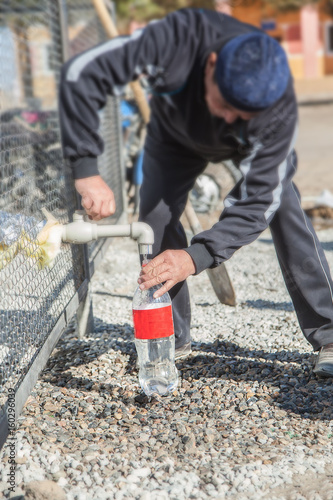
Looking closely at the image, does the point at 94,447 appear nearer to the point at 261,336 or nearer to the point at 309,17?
the point at 261,336

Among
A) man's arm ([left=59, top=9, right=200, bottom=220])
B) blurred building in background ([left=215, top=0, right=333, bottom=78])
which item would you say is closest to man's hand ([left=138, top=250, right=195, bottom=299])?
man's arm ([left=59, top=9, right=200, bottom=220])

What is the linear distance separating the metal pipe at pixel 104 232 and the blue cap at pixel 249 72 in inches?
30.4

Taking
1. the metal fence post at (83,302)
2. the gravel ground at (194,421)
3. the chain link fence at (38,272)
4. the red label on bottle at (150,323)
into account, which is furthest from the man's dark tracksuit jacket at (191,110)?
the metal fence post at (83,302)

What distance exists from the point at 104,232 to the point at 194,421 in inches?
36.8

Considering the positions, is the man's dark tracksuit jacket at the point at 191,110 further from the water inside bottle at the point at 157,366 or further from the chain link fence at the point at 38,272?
the water inside bottle at the point at 157,366

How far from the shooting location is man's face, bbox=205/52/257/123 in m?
2.23

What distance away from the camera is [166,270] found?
8.13ft

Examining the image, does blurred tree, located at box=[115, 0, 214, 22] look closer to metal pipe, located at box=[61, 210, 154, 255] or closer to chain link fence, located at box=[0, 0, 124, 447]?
chain link fence, located at box=[0, 0, 124, 447]

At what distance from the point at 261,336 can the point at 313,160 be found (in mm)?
8604

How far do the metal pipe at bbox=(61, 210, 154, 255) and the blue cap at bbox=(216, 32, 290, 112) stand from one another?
2.53ft

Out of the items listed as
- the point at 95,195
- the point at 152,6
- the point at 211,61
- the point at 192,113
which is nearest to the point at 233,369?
the point at 95,195

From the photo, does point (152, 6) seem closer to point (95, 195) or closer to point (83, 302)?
point (83, 302)

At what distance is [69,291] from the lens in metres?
3.54

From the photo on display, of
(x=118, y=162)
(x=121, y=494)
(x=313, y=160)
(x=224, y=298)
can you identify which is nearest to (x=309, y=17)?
(x=313, y=160)
